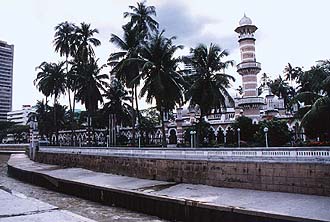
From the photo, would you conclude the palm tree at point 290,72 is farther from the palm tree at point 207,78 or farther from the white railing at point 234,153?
the white railing at point 234,153

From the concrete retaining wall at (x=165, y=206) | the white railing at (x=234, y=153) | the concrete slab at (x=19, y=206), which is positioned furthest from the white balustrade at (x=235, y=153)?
the concrete slab at (x=19, y=206)

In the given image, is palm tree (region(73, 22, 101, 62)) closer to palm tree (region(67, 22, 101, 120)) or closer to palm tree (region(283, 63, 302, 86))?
palm tree (region(67, 22, 101, 120))

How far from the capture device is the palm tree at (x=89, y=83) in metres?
38.8

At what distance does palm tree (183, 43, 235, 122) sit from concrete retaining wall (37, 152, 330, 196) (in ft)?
29.4

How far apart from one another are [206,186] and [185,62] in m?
14.0

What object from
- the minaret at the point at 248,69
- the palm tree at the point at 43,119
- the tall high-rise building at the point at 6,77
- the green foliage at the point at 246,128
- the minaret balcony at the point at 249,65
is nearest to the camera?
the green foliage at the point at 246,128

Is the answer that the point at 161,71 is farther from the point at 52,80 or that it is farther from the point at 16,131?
the point at 16,131

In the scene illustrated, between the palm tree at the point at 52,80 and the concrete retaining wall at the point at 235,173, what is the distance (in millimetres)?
27667

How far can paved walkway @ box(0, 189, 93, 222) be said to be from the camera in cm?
A: 952

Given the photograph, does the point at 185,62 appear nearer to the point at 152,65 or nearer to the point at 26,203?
the point at 152,65

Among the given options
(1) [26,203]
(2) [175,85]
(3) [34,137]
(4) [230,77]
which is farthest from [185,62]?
(3) [34,137]

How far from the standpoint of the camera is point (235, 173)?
14.7m

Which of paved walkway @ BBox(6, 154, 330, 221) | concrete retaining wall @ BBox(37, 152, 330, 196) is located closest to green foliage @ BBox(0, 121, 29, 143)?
concrete retaining wall @ BBox(37, 152, 330, 196)

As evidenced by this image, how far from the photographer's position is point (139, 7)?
33031 millimetres
